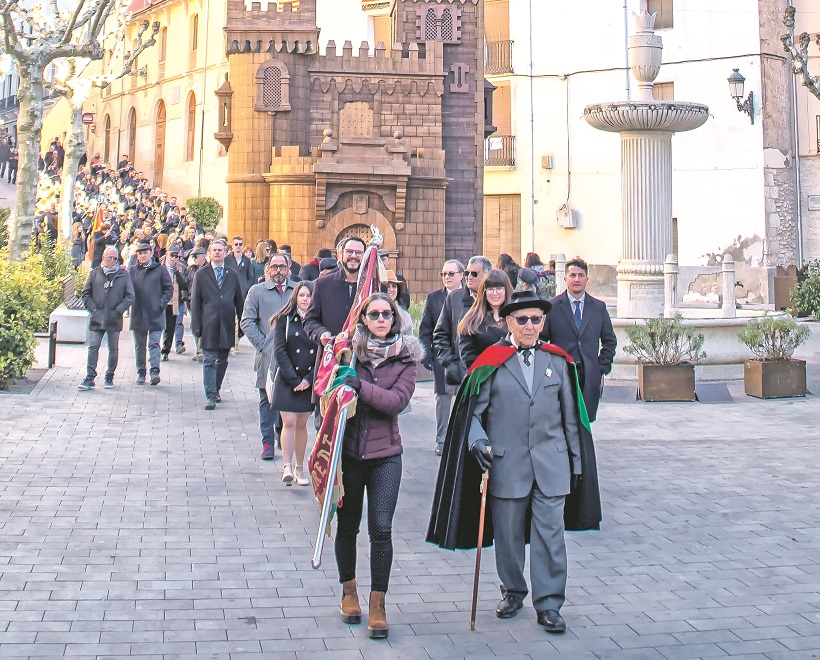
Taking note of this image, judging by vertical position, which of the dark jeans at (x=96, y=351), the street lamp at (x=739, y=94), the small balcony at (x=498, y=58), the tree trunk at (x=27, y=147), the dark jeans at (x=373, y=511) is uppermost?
the small balcony at (x=498, y=58)

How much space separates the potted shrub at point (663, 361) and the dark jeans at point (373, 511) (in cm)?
836

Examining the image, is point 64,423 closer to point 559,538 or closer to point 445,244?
point 559,538

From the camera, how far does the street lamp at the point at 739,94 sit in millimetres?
31836

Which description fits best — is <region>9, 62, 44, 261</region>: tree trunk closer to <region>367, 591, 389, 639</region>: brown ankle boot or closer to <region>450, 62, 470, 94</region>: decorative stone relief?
<region>450, 62, 470, 94</region>: decorative stone relief

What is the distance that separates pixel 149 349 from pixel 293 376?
6333 mm

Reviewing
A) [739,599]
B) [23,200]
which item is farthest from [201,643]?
[23,200]

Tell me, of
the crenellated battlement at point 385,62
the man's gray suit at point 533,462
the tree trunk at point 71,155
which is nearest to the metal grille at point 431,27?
the crenellated battlement at point 385,62

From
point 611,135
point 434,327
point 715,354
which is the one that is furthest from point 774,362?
point 611,135

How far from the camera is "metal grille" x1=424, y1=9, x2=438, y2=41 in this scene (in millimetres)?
31109

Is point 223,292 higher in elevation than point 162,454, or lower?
higher

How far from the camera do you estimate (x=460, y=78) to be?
31.1 meters

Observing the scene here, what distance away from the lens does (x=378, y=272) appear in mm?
6504

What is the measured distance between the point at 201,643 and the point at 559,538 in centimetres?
176

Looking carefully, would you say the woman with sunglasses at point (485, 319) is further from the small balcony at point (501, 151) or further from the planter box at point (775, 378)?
the small balcony at point (501, 151)
